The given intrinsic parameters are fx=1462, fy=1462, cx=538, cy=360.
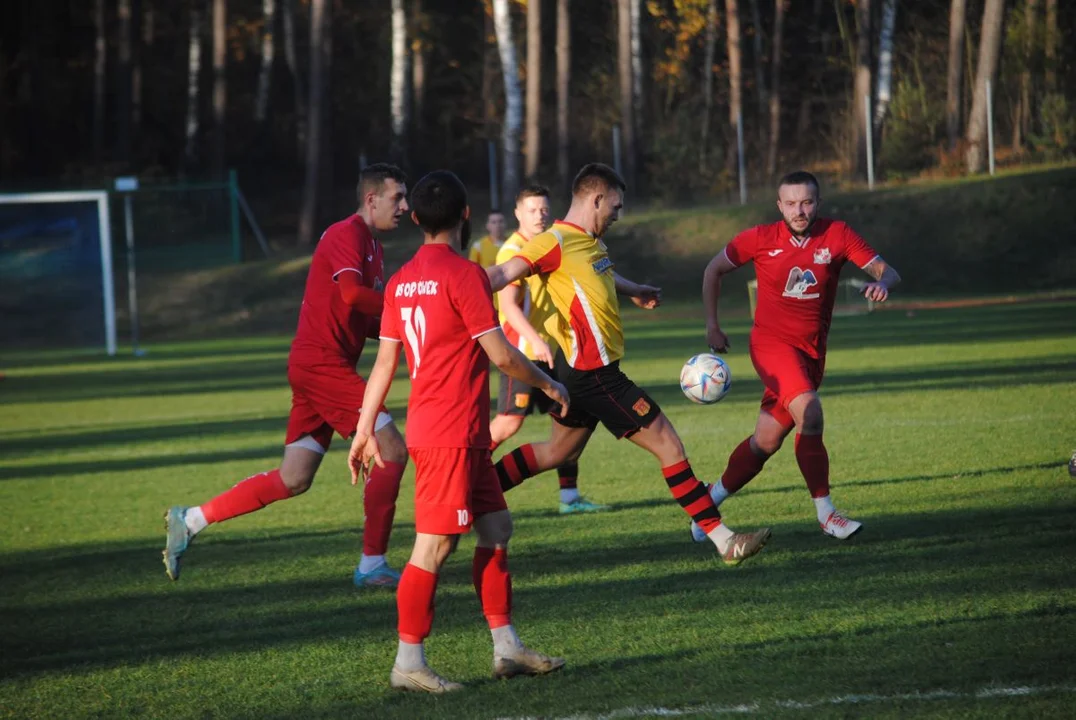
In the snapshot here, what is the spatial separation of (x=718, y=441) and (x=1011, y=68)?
90.8 ft

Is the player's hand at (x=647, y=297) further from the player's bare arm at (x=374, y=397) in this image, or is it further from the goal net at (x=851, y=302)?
the goal net at (x=851, y=302)

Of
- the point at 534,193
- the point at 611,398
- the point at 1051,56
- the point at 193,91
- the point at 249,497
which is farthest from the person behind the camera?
the point at 193,91

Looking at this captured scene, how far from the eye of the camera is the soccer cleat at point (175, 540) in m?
7.57

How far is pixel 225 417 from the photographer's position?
16.3m

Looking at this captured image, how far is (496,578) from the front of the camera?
5516 millimetres

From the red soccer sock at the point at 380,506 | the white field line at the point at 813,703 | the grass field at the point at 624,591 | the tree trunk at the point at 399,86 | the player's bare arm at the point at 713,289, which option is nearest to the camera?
the white field line at the point at 813,703

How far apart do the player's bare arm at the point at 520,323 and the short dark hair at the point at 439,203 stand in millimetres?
1022

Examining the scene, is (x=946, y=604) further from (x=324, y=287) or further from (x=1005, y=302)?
(x=1005, y=302)

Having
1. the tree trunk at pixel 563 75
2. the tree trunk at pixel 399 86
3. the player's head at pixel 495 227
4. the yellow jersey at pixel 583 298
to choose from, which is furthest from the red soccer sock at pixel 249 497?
the tree trunk at pixel 399 86

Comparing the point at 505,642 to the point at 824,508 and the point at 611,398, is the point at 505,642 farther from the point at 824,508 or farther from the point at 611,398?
the point at 824,508

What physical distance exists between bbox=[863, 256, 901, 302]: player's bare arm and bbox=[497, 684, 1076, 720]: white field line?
9.52 feet

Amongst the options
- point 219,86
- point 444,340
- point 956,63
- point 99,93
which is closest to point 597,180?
point 444,340

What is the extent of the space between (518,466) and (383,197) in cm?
187

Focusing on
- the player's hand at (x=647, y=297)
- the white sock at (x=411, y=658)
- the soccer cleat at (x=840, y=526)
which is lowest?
the soccer cleat at (x=840, y=526)
